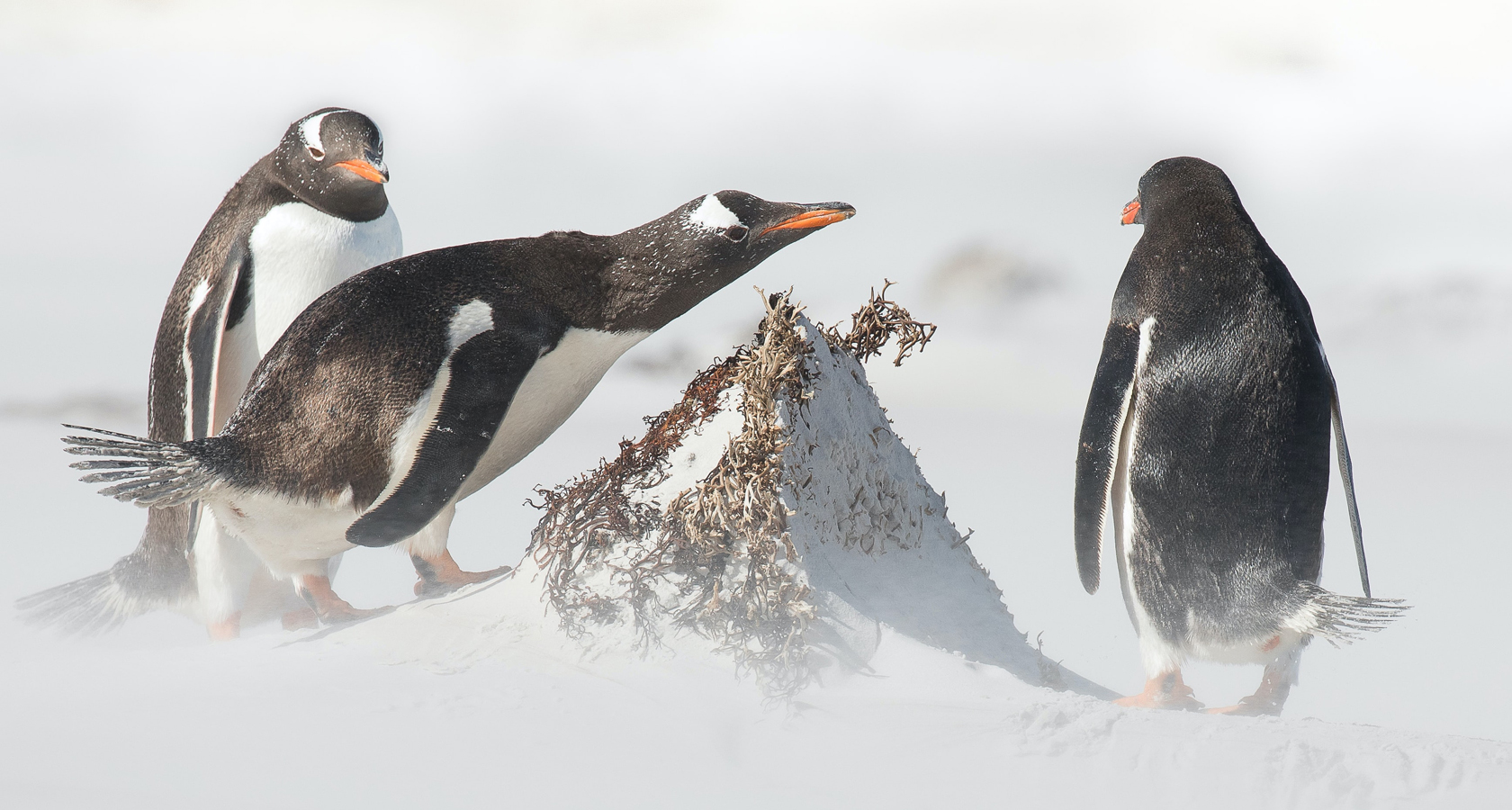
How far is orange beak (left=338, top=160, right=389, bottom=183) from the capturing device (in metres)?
4.80

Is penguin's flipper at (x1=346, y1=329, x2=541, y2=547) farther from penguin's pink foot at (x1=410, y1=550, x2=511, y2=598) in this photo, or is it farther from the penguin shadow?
penguin's pink foot at (x1=410, y1=550, x2=511, y2=598)

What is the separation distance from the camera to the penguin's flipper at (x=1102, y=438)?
13.8 ft

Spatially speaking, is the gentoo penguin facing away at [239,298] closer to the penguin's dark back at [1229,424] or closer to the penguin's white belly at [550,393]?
the penguin's white belly at [550,393]

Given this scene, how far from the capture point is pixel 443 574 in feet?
15.9

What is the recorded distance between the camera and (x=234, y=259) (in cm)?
502

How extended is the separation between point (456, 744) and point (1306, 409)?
2.86m

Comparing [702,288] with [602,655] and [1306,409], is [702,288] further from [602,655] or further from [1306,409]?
[1306,409]

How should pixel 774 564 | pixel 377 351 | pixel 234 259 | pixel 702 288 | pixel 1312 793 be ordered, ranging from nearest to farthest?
pixel 1312 793, pixel 774 564, pixel 377 351, pixel 702 288, pixel 234 259

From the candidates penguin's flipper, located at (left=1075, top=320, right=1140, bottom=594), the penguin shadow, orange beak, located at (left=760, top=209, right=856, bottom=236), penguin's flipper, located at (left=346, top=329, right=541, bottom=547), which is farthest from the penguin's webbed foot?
penguin's flipper, located at (left=346, top=329, right=541, bottom=547)

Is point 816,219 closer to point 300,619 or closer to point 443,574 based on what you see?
point 443,574

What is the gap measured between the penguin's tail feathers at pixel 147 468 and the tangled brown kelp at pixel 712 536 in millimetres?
1102

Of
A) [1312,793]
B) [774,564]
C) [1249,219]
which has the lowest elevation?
[1312,793]

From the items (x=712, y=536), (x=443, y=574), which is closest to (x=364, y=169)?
(x=443, y=574)

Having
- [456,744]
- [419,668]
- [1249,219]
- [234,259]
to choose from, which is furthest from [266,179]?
[1249,219]
